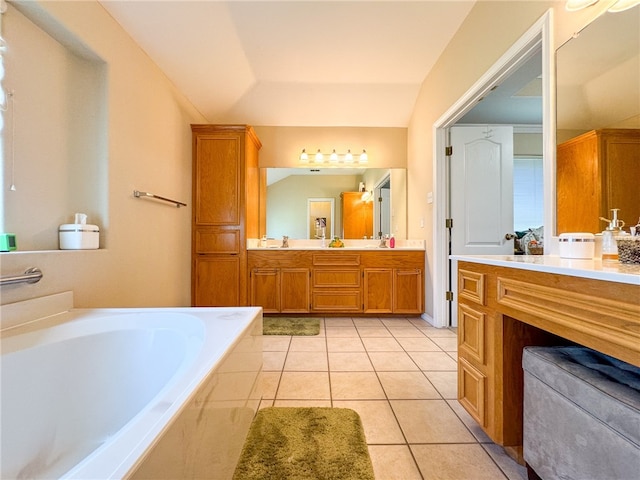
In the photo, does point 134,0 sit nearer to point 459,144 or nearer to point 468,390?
point 459,144

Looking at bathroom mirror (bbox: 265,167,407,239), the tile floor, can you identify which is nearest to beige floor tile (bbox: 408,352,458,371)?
the tile floor

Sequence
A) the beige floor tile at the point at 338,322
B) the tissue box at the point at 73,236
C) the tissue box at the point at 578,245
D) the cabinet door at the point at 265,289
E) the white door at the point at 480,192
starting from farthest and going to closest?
the cabinet door at the point at 265,289, the beige floor tile at the point at 338,322, the white door at the point at 480,192, the tissue box at the point at 73,236, the tissue box at the point at 578,245

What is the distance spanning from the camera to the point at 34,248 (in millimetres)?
1434

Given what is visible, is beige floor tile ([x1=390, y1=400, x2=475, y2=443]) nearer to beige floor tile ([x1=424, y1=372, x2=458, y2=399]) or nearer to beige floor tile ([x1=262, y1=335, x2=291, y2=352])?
beige floor tile ([x1=424, y1=372, x2=458, y2=399])

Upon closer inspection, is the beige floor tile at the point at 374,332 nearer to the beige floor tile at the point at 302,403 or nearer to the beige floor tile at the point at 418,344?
the beige floor tile at the point at 418,344

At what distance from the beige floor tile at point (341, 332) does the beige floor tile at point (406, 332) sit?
0.38 metres

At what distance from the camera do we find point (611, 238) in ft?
3.71

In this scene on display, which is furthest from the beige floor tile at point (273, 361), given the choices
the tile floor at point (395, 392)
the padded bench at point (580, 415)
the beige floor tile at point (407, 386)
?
the padded bench at point (580, 415)

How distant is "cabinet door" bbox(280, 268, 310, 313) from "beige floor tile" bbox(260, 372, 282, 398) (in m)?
1.25

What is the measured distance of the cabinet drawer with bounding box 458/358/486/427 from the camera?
120 centimetres

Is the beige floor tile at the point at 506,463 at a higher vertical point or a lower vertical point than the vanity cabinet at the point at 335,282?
lower

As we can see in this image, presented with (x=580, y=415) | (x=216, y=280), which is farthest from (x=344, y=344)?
(x=580, y=415)

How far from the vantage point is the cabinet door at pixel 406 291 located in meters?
3.09

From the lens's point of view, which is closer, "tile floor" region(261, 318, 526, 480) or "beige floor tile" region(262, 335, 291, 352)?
"tile floor" region(261, 318, 526, 480)
